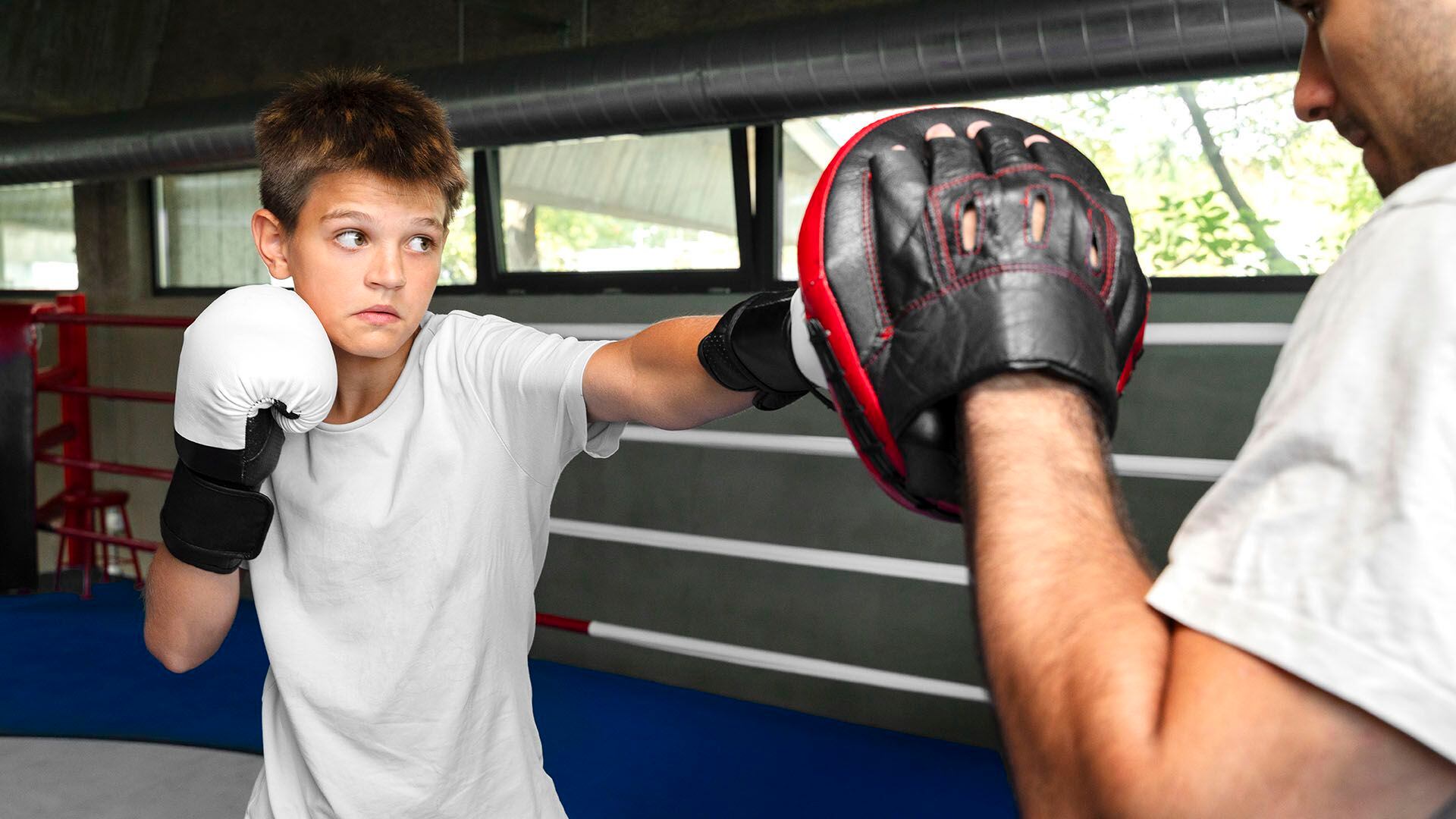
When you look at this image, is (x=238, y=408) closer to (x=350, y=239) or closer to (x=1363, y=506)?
(x=350, y=239)

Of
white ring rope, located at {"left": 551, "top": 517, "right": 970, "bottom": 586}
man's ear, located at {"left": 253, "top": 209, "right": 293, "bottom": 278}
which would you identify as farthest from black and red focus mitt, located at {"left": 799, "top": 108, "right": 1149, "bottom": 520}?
white ring rope, located at {"left": 551, "top": 517, "right": 970, "bottom": 586}

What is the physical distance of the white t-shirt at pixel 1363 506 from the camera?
384 mm

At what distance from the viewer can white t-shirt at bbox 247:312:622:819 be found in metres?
1.26

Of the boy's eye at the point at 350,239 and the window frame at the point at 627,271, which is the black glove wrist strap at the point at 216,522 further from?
the window frame at the point at 627,271

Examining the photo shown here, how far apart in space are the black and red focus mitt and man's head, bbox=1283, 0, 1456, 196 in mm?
137

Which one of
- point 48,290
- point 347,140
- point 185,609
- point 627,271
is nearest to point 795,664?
point 185,609

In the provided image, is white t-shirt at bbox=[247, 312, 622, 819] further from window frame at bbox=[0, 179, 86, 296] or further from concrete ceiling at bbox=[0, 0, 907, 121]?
window frame at bbox=[0, 179, 86, 296]

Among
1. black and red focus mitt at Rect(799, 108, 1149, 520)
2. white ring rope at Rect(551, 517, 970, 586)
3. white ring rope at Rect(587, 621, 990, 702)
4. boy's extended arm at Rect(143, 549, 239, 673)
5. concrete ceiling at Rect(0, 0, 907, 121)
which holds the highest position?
concrete ceiling at Rect(0, 0, 907, 121)

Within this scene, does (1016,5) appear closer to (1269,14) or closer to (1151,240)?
(1269,14)

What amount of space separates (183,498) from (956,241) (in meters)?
1.00

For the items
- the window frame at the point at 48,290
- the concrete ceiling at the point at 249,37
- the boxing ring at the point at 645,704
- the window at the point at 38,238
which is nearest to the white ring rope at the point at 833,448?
the boxing ring at the point at 645,704

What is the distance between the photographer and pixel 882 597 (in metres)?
3.65

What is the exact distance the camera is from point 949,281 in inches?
23.1

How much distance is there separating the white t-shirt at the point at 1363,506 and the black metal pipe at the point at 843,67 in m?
2.30
